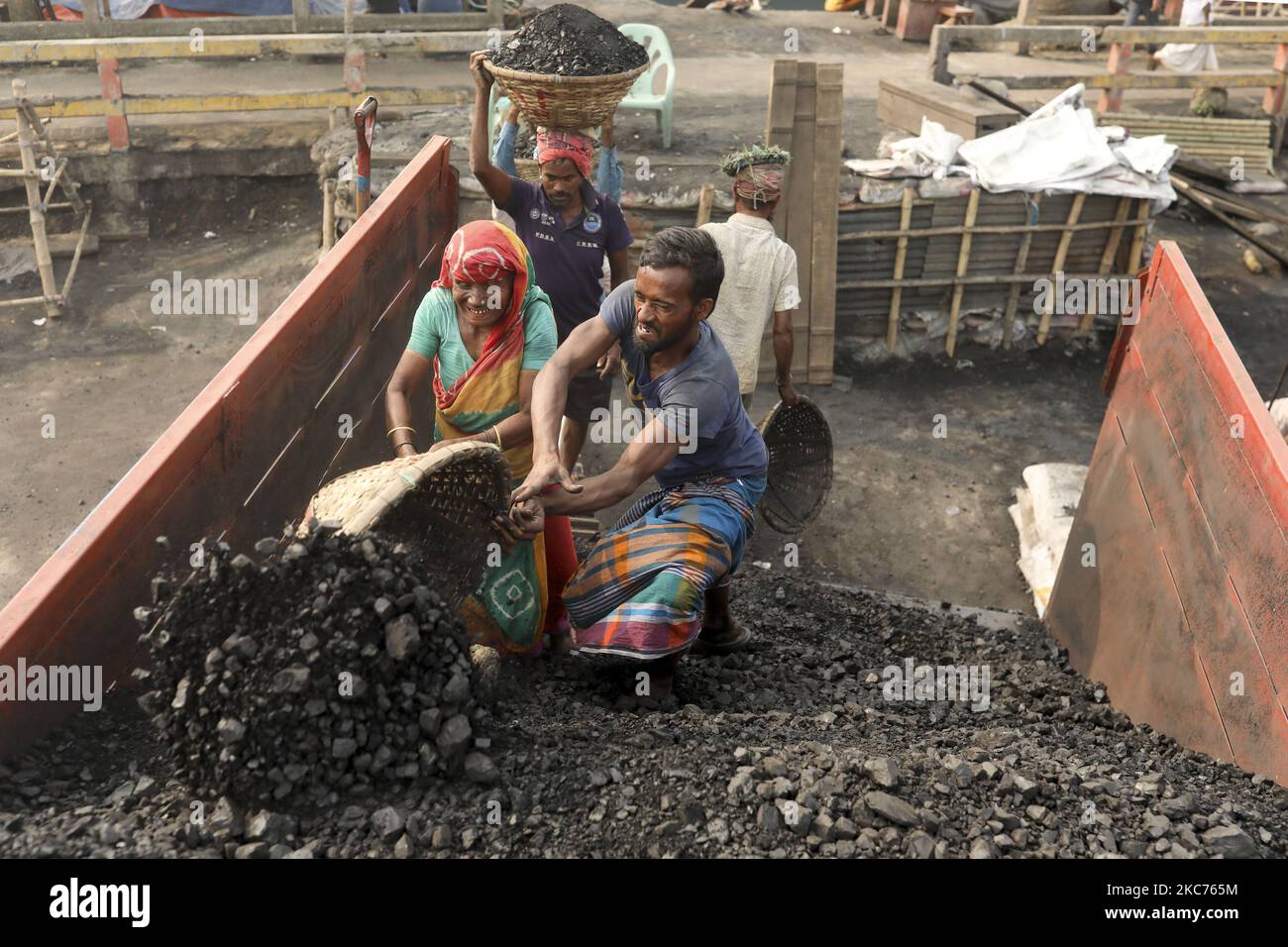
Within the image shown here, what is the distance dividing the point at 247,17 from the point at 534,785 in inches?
392

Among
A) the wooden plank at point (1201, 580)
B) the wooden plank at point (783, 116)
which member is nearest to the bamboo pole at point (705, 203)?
the wooden plank at point (783, 116)

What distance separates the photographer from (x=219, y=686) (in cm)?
250

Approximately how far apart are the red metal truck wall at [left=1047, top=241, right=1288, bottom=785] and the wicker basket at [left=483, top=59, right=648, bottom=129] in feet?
8.34

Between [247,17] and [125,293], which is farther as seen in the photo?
[247,17]

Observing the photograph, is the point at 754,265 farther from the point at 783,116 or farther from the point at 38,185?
the point at 38,185

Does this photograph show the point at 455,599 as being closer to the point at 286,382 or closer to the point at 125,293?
the point at 286,382

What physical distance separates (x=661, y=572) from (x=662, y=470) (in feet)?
1.09

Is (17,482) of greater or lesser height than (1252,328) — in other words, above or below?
below

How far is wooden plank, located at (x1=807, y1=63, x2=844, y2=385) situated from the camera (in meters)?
7.43

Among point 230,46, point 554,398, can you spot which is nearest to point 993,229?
point 554,398

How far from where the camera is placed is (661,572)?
11.2ft

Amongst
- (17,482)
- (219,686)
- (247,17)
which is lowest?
(17,482)
